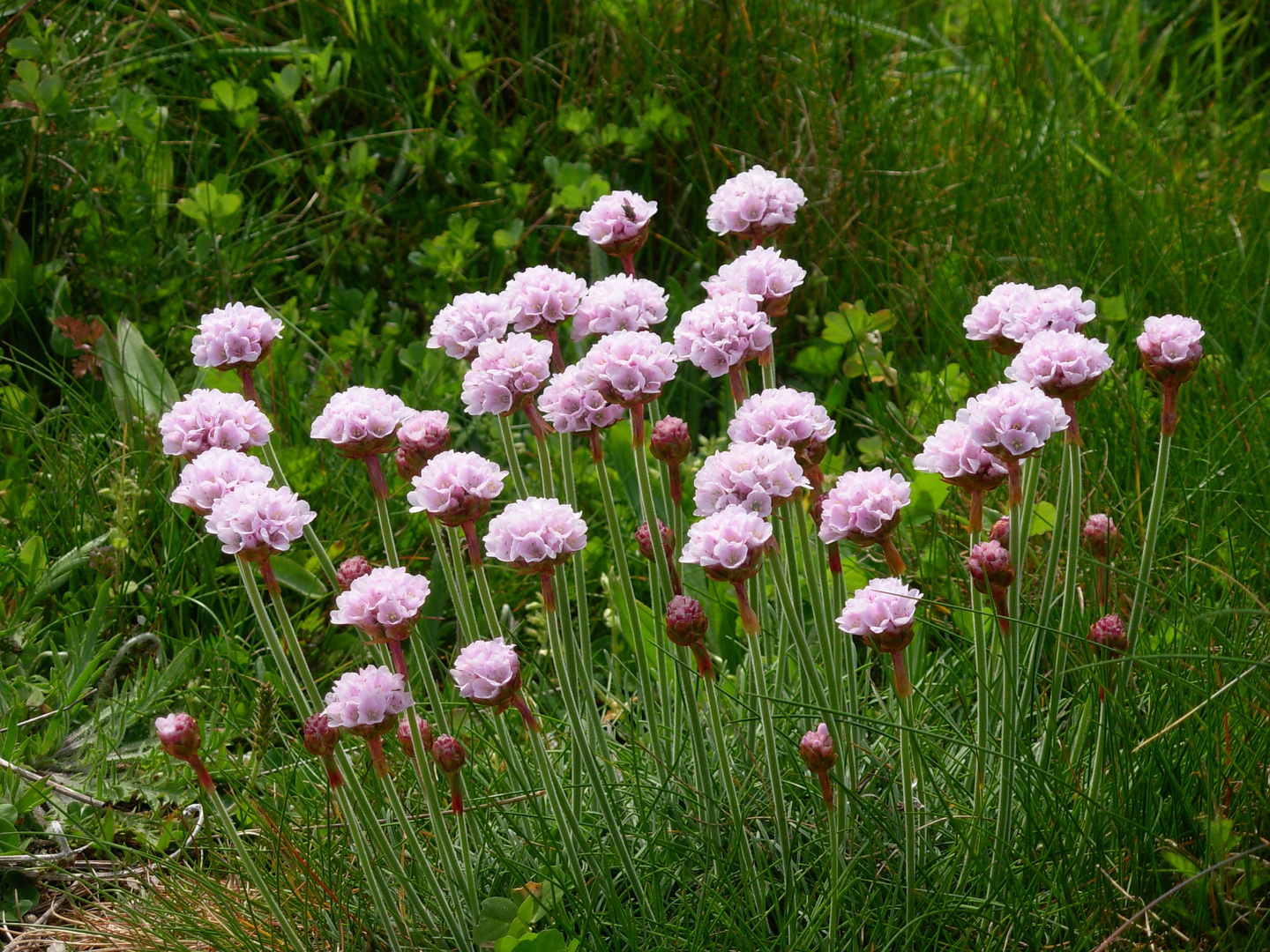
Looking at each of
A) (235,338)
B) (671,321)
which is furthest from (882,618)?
(671,321)

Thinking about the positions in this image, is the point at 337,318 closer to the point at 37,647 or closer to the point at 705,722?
the point at 37,647

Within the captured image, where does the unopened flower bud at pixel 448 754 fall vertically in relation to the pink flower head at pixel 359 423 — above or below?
below

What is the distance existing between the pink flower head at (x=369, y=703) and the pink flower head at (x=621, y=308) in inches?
19.6

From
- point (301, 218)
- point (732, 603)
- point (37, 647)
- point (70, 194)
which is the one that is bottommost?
point (732, 603)

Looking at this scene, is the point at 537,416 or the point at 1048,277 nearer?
the point at 537,416

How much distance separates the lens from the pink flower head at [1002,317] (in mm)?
1375

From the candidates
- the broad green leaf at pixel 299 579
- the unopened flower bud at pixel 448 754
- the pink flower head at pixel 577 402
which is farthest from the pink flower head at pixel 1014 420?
the broad green leaf at pixel 299 579

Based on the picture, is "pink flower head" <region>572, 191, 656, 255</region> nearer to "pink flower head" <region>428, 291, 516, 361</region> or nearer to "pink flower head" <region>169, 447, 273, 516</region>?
"pink flower head" <region>428, 291, 516, 361</region>

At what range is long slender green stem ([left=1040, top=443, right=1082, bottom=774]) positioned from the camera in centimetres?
134

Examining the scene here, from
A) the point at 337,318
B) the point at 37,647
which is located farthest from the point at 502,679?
the point at 337,318

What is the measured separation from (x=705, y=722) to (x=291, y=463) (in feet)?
3.17

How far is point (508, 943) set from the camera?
1312mm

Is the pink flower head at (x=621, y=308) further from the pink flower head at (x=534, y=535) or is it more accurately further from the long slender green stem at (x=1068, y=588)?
the long slender green stem at (x=1068, y=588)

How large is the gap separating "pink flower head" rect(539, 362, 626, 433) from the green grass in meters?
0.47
